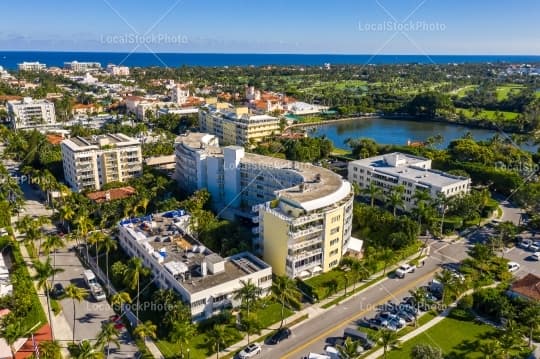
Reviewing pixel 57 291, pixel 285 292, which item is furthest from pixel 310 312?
pixel 57 291

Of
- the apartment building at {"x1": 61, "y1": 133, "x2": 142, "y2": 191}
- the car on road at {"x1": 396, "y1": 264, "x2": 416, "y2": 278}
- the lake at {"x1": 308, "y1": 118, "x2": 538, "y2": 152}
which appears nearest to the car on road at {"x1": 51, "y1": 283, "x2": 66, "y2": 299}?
the apartment building at {"x1": 61, "y1": 133, "x2": 142, "y2": 191}

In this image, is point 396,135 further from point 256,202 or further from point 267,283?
point 267,283

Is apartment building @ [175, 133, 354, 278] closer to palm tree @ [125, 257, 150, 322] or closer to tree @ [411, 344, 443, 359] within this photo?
palm tree @ [125, 257, 150, 322]

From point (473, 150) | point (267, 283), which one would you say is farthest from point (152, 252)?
point (473, 150)

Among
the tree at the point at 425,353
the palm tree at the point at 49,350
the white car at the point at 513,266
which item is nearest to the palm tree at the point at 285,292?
the tree at the point at 425,353

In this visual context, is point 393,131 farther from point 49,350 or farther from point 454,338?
point 49,350

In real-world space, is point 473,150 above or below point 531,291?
above
